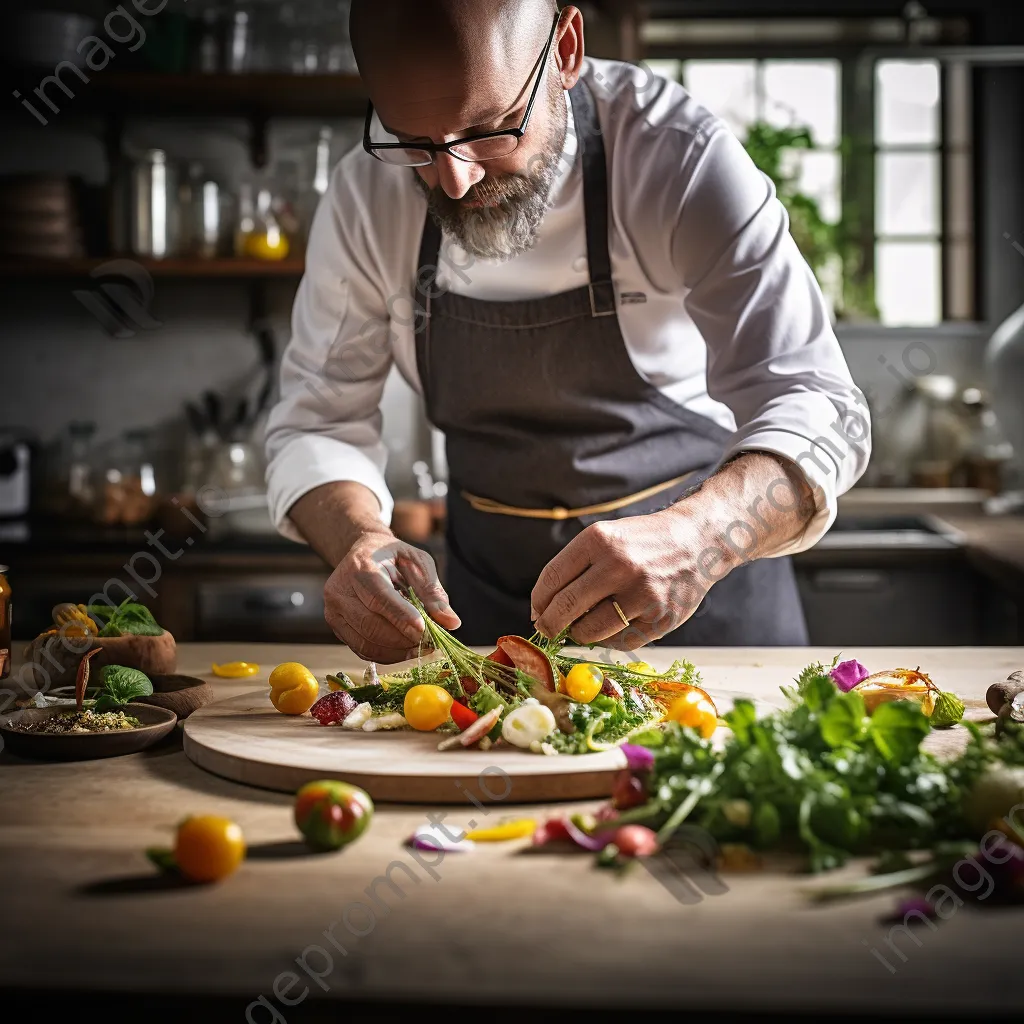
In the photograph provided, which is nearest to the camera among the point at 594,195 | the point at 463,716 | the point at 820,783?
the point at 820,783

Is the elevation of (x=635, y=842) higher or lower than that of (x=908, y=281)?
lower

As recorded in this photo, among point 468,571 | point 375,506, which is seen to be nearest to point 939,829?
point 375,506

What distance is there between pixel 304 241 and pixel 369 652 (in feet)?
7.67

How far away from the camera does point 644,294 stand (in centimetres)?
195

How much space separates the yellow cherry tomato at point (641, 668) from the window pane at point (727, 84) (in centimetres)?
318

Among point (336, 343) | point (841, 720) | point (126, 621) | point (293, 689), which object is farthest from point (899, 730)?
point (336, 343)

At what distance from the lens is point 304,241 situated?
366 cm

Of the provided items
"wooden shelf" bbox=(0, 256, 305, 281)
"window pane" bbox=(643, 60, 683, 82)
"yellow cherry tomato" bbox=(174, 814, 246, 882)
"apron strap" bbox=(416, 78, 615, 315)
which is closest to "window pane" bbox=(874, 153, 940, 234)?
"window pane" bbox=(643, 60, 683, 82)

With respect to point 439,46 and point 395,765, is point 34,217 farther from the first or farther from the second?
point 395,765

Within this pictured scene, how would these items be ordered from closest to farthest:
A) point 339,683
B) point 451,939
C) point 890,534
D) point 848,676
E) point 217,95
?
1. point 451,939
2. point 848,676
3. point 339,683
4. point 890,534
5. point 217,95

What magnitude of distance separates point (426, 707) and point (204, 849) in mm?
397

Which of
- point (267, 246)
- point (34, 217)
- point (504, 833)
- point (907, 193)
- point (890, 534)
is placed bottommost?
point (890, 534)

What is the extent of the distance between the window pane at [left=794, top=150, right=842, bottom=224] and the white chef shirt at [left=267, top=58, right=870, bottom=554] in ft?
8.29

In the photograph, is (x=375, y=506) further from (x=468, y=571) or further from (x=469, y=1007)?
(x=469, y=1007)
